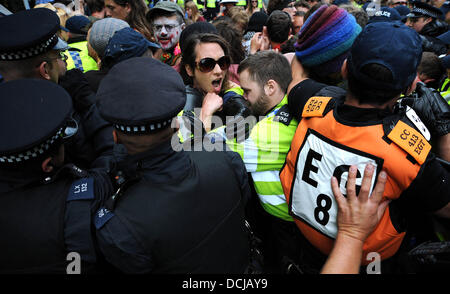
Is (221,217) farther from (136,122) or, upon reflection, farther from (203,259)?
(136,122)

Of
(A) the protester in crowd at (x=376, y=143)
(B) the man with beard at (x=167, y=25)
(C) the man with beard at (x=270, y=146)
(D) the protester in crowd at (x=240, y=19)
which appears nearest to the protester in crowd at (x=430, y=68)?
(A) the protester in crowd at (x=376, y=143)

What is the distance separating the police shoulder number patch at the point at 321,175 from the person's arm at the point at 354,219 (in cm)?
4

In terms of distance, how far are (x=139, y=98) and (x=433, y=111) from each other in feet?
5.51

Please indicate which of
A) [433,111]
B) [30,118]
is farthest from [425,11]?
[30,118]

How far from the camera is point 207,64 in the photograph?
7.93ft

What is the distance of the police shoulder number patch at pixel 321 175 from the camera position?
Answer: 1276 millimetres

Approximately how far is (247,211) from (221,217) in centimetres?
91

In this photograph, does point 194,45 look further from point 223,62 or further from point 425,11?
point 425,11

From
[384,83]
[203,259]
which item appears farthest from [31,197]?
[384,83]

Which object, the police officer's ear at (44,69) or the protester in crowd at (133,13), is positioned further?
the protester in crowd at (133,13)

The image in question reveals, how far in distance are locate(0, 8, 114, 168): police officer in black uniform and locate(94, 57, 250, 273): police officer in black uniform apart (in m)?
0.70

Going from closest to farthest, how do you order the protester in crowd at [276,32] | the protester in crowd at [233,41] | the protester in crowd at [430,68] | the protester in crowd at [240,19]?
the protester in crowd at [430,68] → the protester in crowd at [233,41] → the protester in crowd at [276,32] → the protester in crowd at [240,19]

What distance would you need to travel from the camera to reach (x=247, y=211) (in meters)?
2.26

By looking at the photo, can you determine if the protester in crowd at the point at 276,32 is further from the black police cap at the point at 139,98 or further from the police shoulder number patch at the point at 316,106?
the black police cap at the point at 139,98
